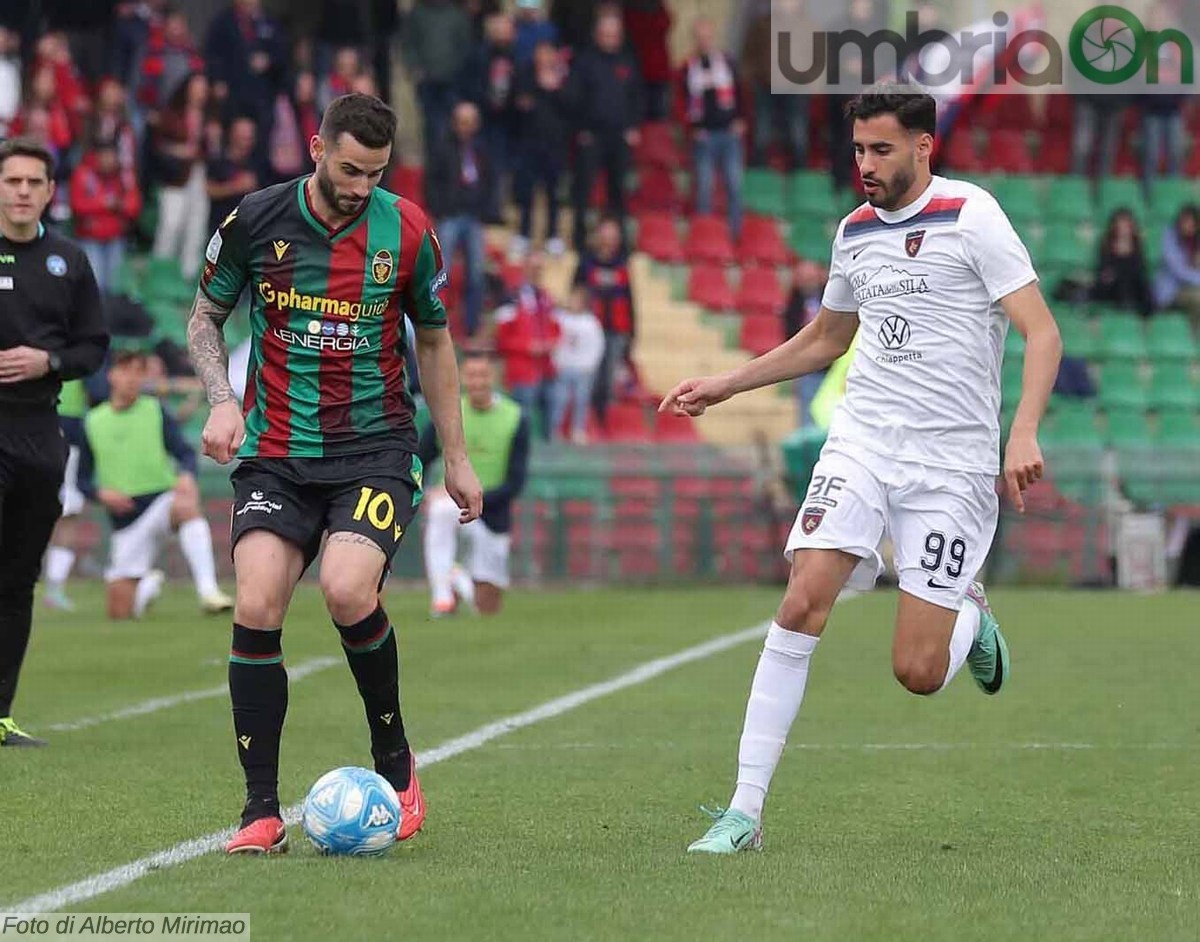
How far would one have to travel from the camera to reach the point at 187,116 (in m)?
21.4

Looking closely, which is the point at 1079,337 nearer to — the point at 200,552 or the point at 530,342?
the point at 530,342

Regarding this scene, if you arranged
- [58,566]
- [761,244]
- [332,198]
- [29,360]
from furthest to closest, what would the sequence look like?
[761,244] → [58,566] → [29,360] → [332,198]

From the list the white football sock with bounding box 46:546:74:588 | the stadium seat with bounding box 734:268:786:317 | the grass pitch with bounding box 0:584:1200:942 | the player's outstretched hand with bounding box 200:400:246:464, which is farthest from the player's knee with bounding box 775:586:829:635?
the stadium seat with bounding box 734:268:786:317

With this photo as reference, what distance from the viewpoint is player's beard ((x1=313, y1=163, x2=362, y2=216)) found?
626 centimetres

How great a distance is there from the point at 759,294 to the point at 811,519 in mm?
18126

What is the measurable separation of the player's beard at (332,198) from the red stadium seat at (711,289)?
59.5ft

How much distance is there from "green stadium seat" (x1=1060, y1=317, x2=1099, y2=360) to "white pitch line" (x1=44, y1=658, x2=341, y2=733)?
43.7 feet

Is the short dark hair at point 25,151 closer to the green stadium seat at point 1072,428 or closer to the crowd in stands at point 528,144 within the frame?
the crowd in stands at point 528,144

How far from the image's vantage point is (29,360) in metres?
8.59

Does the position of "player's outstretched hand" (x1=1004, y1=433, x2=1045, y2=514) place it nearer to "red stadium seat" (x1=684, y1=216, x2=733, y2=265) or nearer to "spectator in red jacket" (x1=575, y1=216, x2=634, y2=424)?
"spectator in red jacket" (x1=575, y1=216, x2=634, y2=424)

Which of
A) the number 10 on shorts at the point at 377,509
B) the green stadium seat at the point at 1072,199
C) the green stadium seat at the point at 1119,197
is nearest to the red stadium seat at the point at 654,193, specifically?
the green stadium seat at the point at 1072,199

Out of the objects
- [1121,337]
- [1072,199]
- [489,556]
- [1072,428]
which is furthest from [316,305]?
[1072,199]

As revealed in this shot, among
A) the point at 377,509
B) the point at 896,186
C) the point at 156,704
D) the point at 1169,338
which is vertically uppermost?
the point at 896,186

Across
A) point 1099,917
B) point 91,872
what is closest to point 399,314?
point 91,872
